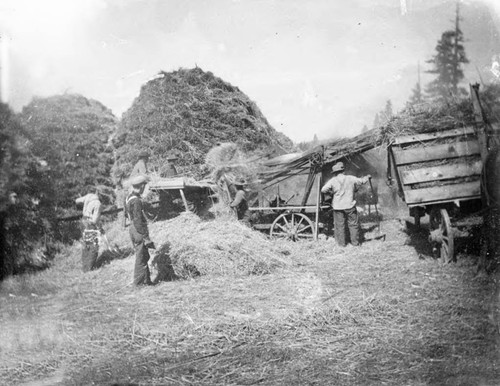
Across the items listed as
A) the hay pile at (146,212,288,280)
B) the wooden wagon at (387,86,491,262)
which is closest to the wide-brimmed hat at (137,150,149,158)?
the hay pile at (146,212,288,280)

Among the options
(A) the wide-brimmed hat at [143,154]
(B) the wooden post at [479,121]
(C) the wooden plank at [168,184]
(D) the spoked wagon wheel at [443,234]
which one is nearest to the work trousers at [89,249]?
(C) the wooden plank at [168,184]

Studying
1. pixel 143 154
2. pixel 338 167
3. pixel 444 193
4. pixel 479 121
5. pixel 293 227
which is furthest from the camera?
pixel 143 154

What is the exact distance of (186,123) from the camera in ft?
36.3

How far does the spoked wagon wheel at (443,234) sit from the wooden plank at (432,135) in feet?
4.26

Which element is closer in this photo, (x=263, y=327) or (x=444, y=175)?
(x=263, y=327)

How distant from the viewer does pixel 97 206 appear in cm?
749

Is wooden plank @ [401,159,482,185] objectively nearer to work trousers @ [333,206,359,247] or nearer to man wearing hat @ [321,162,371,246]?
man wearing hat @ [321,162,371,246]

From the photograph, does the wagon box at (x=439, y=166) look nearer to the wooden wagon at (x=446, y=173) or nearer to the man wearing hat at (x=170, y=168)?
the wooden wagon at (x=446, y=173)

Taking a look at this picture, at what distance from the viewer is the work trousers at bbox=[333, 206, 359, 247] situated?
803cm

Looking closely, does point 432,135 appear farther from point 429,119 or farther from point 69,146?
point 69,146

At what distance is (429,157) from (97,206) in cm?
663

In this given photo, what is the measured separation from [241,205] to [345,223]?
101 inches

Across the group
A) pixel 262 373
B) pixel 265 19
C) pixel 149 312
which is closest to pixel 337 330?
pixel 262 373

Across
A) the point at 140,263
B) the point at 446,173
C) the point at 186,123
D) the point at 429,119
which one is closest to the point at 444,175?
the point at 446,173
